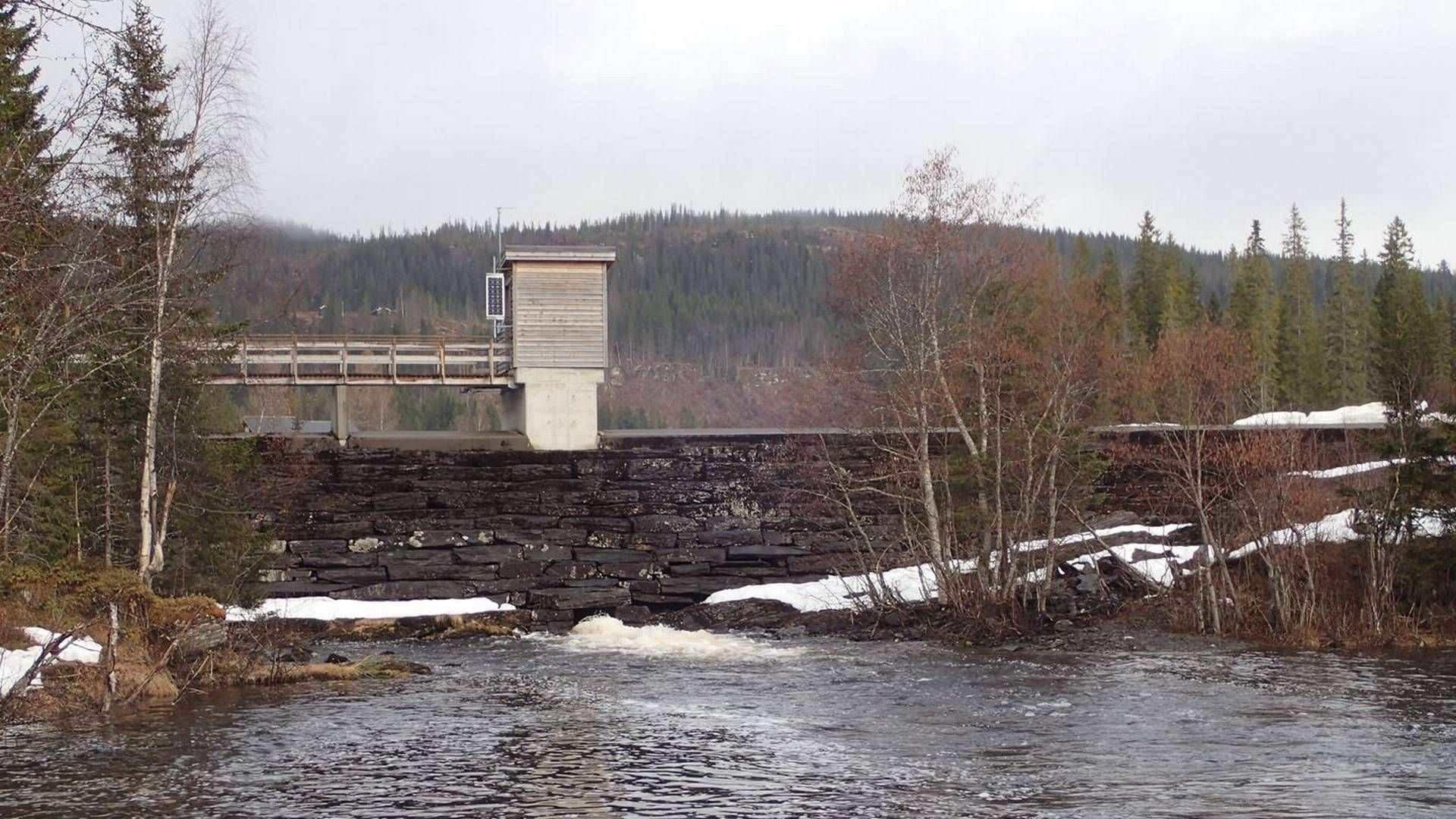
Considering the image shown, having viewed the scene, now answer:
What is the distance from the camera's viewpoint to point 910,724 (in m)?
15.4

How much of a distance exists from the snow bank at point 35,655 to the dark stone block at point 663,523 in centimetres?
1387

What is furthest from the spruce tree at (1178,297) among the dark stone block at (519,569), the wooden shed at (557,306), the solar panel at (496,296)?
the dark stone block at (519,569)

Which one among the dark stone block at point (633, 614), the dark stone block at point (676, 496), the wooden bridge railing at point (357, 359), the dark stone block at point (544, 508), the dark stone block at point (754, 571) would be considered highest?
the wooden bridge railing at point (357, 359)

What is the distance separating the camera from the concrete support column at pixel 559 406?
3234cm

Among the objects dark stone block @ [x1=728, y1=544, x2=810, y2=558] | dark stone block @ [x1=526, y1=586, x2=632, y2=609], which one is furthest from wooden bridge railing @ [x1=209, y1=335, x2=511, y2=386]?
dark stone block @ [x1=728, y1=544, x2=810, y2=558]

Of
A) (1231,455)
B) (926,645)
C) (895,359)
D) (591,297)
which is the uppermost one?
(591,297)

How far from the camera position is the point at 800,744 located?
46.6 feet

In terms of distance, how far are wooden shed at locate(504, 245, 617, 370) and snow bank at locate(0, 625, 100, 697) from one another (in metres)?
16.4

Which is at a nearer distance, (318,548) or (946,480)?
(946,480)

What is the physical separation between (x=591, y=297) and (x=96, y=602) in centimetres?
1839

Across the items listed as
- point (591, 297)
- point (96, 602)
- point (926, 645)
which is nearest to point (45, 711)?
point (96, 602)

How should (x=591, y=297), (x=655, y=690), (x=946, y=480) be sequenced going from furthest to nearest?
(x=591, y=297)
(x=946, y=480)
(x=655, y=690)

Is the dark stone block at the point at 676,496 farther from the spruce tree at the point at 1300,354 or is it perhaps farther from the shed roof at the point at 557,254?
the spruce tree at the point at 1300,354

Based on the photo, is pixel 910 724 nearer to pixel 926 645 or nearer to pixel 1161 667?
pixel 1161 667
